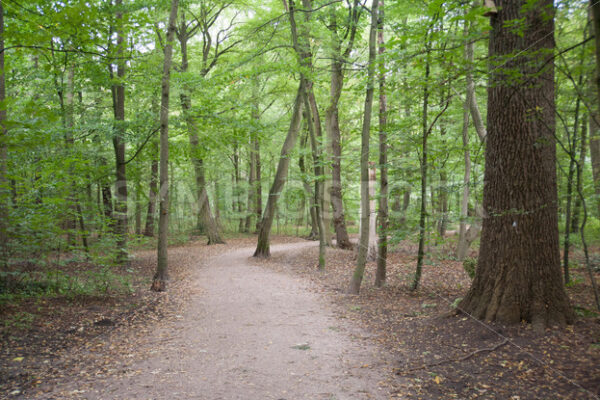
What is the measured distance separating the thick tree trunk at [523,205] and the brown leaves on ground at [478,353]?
31 centimetres

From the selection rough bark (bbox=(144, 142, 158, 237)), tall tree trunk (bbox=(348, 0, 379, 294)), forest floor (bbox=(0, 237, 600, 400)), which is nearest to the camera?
forest floor (bbox=(0, 237, 600, 400))

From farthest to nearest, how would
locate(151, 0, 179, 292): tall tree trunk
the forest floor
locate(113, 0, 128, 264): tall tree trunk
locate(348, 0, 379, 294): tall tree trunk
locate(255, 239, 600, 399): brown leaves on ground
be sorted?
locate(113, 0, 128, 264): tall tree trunk, locate(151, 0, 179, 292): tall tree trunk, locate(348, 0, 379, 294): tall tree trunk, the forest floor, locate(255, 239, 600, 399): brown leaves on ground

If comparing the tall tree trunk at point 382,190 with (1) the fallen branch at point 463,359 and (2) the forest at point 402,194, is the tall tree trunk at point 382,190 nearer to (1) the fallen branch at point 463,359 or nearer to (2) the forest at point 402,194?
(2) the forest at point 402,194

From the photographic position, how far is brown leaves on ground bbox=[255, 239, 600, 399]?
361 cm

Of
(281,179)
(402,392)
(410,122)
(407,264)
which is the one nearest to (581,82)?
(402,392)

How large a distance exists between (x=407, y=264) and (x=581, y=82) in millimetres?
9122

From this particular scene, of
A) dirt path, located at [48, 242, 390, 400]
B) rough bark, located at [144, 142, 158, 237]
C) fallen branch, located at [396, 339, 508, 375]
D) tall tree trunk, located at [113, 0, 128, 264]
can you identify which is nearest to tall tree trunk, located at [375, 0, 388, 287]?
dirt path, located at [48, 242, 390, 400]

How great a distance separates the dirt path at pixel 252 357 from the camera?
4027 millimetres

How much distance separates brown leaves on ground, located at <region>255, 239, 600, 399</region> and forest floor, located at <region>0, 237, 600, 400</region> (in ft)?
0.06

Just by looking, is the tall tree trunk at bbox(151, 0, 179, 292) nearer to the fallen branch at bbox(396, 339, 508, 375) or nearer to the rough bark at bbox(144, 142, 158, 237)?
the fallen branch at bbox(396, 339, 508, 375)

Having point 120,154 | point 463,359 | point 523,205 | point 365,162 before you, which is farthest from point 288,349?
point 120,154

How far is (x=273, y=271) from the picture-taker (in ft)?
39.3

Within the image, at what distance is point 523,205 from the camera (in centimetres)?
488

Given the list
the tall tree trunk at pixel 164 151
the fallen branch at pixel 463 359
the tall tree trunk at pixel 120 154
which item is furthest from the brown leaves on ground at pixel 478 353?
the tall tree trunk at pixel 120 154
